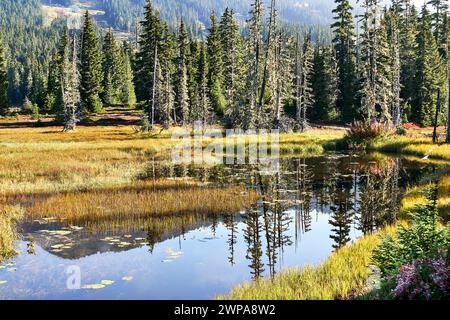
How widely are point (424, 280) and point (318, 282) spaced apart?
2275 mm

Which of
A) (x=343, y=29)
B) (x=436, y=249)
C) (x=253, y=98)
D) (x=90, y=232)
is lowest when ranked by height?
(x=90, y=232)

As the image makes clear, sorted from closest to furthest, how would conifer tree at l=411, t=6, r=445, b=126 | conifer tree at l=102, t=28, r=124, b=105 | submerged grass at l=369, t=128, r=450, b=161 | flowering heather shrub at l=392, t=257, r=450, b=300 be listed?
flowering heather shrub at l=392, t=257, r=450, b=300 < submerged grass at l=369, t=128, r=450, b=161 < conifer tree at l=411, t=6, r=445, b=126 < conifer tree at l=102, t=28, r=124, b=105

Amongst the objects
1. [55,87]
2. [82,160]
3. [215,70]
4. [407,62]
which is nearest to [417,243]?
[82,160]

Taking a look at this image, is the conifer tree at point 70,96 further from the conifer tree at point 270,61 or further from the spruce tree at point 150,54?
the conifer tree at point 270,61

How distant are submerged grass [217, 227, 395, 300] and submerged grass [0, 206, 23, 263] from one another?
6390 millimetres

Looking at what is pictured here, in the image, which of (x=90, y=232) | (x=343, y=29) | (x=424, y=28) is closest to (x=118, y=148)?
(x=90, y=232)

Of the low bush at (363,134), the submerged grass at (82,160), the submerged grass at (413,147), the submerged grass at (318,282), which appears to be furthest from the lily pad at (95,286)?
the low bush at (363,134)

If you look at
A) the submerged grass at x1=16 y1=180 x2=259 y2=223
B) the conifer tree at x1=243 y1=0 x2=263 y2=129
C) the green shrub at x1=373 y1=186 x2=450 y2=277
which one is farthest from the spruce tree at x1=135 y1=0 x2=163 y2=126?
the green shrub at x1=373 y1=186 x2=450 y2=277

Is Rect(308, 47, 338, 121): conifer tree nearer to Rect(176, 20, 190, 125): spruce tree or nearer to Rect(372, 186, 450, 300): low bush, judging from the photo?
Rect(176, 20, 190, 125): spruce tree

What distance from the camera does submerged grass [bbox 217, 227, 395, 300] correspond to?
761 cm

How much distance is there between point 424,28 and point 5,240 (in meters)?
71.0

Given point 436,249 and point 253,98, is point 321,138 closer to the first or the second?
point 253,98

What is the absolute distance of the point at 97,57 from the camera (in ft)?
252

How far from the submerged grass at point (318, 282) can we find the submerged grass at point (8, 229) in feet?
21.0
